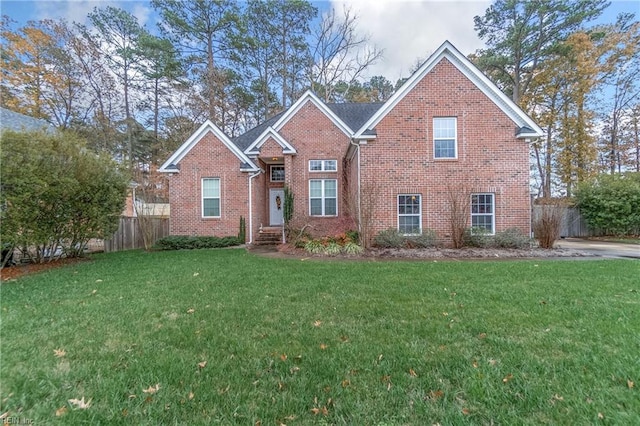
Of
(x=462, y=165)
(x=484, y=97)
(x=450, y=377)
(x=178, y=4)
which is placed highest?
(x=178, y=4)

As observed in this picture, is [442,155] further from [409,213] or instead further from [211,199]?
[211,199]

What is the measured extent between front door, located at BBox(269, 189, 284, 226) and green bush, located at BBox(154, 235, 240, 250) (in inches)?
131

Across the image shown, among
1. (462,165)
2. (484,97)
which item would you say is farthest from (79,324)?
(484,97)

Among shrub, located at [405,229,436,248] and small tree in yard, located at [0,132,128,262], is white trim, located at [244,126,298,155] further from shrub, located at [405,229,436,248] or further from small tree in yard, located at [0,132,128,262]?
shrub, located at [405,229,436,248]

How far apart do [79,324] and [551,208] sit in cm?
1488

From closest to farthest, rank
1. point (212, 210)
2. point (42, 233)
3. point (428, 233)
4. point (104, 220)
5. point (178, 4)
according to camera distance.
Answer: point (42, 233)
point (104, 220)
point (428, 233)
point (212, 210)
point (178, 4)

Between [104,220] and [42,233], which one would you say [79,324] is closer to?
[42,233]

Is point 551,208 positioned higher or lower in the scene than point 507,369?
higher

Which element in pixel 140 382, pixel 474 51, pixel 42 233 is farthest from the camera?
pixel 474 51

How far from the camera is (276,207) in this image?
1694cm

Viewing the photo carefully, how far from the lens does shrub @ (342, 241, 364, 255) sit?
34.8 feet

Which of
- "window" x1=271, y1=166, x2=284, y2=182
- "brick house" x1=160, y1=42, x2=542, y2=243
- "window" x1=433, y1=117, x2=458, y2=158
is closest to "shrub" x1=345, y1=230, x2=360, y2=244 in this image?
"brick house" x1=160, y1=42, x2=542, y2=243

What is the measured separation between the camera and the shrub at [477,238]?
11242 millimetres

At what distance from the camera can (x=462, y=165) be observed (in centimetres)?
1203
